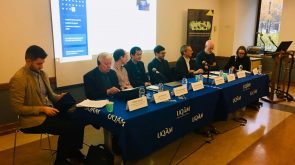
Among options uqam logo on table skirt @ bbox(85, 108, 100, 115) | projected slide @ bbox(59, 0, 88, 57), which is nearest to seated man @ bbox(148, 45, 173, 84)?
projected slide @ bbox(59, 0, 88, 57)

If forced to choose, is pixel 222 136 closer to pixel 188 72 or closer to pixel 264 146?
pixel 264 146

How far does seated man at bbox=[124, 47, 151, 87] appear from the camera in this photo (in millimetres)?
3660

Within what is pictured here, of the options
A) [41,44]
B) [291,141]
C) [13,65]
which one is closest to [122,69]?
[41,44]

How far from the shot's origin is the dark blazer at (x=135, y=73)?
A: 146 inches

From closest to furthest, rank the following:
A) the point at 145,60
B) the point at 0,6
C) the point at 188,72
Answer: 1. the point at 0,6
2. the point at 188,72
3. the point at 145,60

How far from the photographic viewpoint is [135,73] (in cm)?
374

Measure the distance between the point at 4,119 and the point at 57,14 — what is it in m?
1.54

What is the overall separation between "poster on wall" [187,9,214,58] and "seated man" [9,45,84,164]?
3793 mm

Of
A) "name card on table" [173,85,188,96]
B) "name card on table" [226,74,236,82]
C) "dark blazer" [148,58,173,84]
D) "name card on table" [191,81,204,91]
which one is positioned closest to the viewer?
"name card on table" [173,85,188,96]

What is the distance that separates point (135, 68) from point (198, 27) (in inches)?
101

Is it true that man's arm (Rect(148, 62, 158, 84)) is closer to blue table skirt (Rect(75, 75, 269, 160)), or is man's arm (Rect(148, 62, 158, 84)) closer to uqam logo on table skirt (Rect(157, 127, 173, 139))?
blue table skirt (Rect(75, 75, 269, 160))

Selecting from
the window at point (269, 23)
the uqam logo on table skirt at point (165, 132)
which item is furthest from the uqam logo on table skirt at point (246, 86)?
the window at point (269, 23)

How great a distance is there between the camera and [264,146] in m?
3.00

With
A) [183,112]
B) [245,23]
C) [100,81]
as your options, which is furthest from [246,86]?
[245,23]
